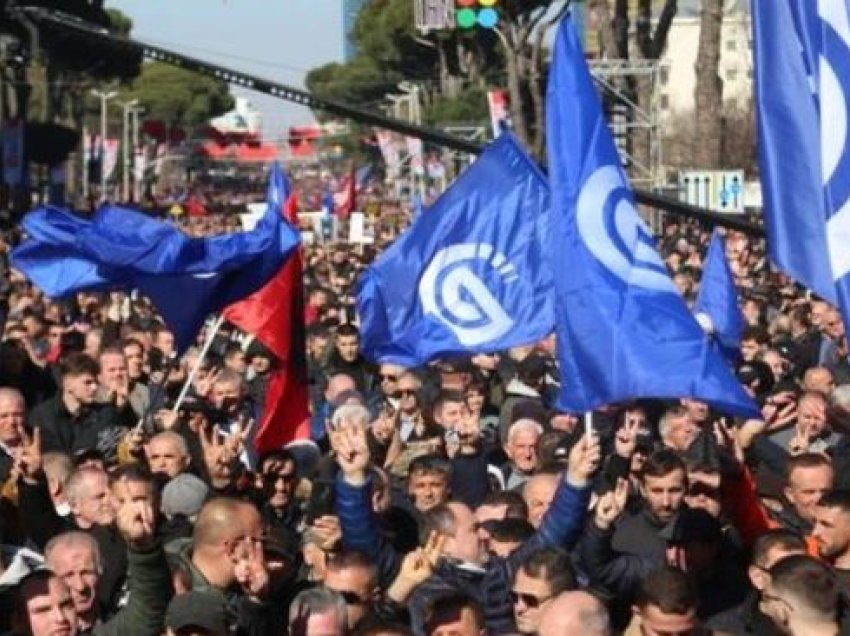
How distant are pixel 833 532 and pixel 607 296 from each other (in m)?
1.03

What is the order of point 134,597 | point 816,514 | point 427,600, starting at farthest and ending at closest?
1. point 816,514
2. point 427,600
3. point 134,597

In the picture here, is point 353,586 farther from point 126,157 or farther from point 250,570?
point 126,157

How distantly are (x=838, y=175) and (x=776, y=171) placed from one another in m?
0.24

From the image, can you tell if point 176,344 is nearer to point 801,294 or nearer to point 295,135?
point 801,294

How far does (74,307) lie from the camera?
22.9m

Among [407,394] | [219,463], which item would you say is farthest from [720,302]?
[219,463]

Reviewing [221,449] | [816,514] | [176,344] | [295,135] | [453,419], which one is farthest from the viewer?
[295,135]

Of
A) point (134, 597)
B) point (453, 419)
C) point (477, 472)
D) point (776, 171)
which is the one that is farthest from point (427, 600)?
point (453, 419)

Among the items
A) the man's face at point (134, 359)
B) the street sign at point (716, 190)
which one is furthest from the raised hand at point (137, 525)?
the street sign at point (716, 190)

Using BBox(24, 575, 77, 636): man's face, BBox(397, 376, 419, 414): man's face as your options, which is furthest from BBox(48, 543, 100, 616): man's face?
BBox(397, 376, 419, 414): man's face

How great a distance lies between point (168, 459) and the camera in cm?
953

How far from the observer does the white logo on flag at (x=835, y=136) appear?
6.81 m

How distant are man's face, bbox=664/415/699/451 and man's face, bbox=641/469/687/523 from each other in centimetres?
174

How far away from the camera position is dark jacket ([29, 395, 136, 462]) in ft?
38.7
